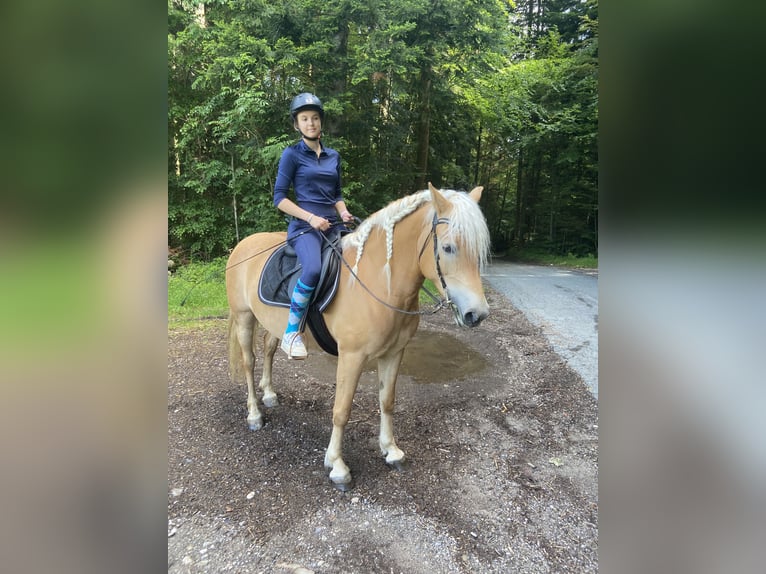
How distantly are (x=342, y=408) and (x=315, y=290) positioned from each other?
877 mm

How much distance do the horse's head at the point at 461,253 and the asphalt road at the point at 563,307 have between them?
855 millimetres

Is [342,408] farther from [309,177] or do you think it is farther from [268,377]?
[309,177]

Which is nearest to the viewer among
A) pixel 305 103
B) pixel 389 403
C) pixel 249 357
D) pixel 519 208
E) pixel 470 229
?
pixel 470 229

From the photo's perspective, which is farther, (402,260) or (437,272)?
(402,260)

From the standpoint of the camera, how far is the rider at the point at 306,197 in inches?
110

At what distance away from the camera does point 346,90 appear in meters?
9.01

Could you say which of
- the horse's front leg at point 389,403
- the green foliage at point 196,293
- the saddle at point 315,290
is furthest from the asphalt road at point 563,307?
the green foliage at point 196,293

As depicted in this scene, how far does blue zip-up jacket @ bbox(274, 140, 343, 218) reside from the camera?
→ 9.69 feet

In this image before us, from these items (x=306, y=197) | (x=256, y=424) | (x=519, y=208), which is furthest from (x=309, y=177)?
(x=519, y=208)

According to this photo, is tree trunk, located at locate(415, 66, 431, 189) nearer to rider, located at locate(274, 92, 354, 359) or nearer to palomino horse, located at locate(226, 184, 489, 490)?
rider, located at locate(274, 92, 354, 359)
